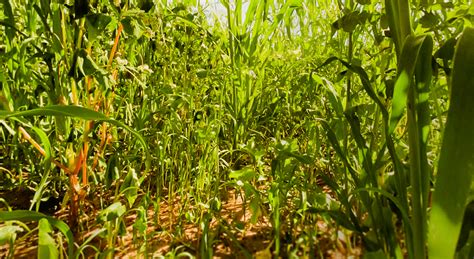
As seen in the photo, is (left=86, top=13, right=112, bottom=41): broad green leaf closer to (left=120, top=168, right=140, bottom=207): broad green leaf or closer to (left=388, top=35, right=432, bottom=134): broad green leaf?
(left=120, top=168, right=140, bottom=207): broad green leaf

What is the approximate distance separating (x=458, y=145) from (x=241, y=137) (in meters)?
1.36

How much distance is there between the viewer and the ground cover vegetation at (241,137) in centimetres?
73

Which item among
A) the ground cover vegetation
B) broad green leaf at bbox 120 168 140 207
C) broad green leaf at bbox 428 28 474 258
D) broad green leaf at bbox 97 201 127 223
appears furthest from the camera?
broad green leaf at bbox 120 168 140 207

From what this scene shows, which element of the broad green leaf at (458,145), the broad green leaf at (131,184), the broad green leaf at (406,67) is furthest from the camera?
the broad green leaf at (131,184)

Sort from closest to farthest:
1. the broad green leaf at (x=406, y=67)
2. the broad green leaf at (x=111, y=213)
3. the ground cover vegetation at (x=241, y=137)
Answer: the broad green leaf at (x=406, y=67)
the ground cover vegetation at (x=241, y=137)
the broad green leaf at (x=111, y=213)

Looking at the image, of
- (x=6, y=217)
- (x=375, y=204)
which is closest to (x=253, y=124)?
(x=375, y=204)

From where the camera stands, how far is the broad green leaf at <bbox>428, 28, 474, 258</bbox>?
1.57 feet

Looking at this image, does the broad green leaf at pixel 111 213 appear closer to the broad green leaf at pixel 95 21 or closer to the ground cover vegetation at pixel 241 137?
the ground cover vegetation at pixel 241 137

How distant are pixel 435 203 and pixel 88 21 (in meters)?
0.88

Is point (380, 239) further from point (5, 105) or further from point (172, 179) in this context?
point (5, 105)

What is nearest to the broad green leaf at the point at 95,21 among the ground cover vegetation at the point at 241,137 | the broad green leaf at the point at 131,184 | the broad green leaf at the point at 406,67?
the ground cover vegetation at the point at 241,137

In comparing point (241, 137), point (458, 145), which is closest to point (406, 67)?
point (458, 145)

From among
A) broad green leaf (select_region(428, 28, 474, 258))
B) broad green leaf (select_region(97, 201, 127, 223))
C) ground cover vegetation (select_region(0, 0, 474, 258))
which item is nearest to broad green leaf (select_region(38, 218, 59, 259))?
ground cover vegetation (select_region(0, 0, 474, 258))

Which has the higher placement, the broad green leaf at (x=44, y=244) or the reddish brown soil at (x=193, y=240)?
the broad green leaf at (x=44, y=244)
